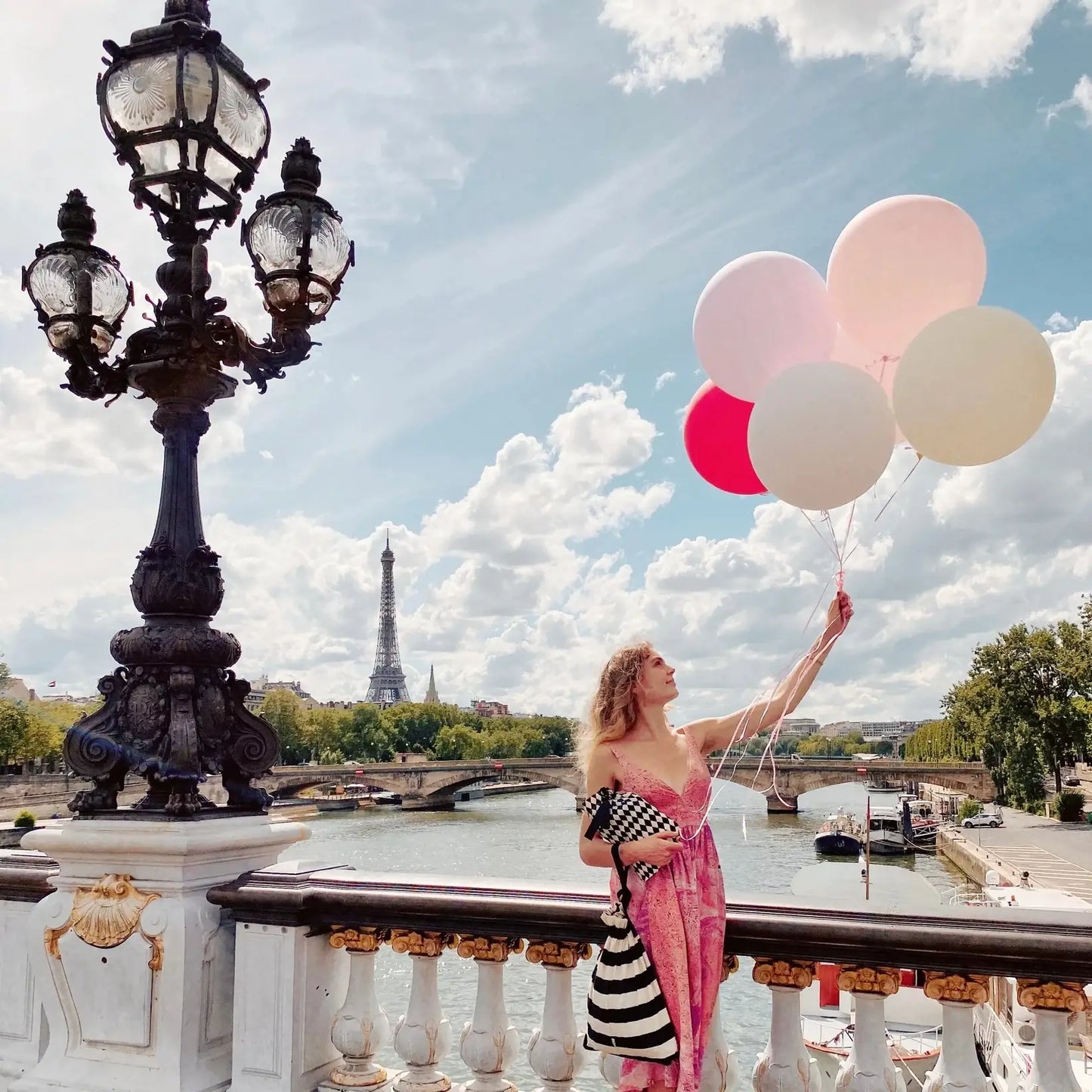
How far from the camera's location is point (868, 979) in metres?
3.07

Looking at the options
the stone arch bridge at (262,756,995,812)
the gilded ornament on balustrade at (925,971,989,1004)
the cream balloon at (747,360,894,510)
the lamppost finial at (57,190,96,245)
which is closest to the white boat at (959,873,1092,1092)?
the gilded ornament on balustrade at (925,971,989,1004)

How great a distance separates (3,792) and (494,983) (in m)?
61.5

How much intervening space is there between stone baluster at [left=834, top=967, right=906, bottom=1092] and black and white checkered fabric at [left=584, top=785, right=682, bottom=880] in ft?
2.20

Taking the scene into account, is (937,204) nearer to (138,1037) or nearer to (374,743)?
(138,1037)

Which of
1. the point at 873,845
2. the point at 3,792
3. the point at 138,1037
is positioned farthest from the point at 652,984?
the point at 3,792

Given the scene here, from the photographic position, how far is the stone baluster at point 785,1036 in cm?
314

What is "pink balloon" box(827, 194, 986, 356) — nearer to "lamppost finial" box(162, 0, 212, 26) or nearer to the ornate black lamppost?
the ornate black lamppost

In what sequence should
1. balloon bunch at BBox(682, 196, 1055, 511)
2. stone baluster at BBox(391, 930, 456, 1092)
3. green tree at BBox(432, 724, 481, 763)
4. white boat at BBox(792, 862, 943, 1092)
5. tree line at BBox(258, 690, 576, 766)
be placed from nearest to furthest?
balloon bunch at BBox(682, 196, 1055, 511)
stone baluster at BBox(391, 930, 456, 1092)
white boat at BBox(792, 862, 943, 1092)
tree line at BBox(258, 690, 576, 766)
green tree at BBox(432, 724, 481, 763)

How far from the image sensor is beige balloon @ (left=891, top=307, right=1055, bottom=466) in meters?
3.23

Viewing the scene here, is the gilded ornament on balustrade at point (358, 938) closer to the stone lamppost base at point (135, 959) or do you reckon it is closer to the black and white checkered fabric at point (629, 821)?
the stone lamppost base at point (135, 959)

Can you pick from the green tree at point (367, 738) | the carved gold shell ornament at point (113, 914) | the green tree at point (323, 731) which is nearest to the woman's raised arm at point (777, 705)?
the carved gold shell ornament at point (113, 914)

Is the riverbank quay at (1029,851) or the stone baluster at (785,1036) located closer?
the stone baluster at (785,1036)

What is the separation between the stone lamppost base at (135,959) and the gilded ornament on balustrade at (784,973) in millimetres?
1928

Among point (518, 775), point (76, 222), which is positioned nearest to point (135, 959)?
point (76, 222)
